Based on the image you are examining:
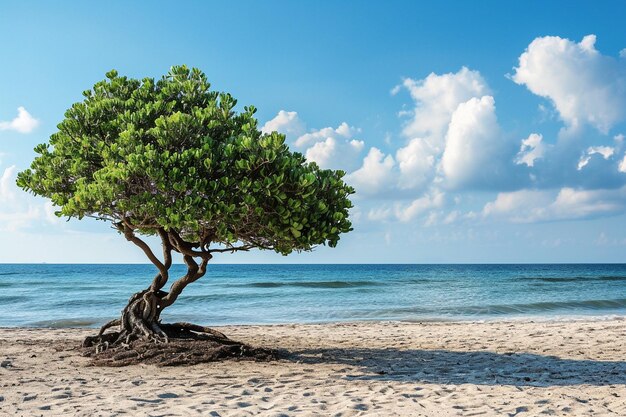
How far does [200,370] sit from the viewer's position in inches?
420

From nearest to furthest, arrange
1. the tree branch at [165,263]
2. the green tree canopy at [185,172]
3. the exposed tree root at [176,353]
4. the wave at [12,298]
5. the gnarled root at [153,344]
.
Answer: the green tree canopy at [185,172] → the exposed tree root at [176,353] → the gnarled root at [153,344] → the tree branch at [165,263] → the wave at [12,298]

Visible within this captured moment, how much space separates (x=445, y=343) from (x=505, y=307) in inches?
673

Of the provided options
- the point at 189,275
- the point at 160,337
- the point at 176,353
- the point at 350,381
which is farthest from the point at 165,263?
the point at 350,381

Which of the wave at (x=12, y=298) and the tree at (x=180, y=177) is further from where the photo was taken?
the wave at (x=12, y=298)

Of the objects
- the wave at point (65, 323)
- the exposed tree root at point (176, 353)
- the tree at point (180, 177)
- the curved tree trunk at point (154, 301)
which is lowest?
the wave at point (65, 323)

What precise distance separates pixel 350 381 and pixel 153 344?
447 centimetres

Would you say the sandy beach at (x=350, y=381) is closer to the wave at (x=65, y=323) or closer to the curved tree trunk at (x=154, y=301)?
the curved tree trunk at (x=154, y=301)

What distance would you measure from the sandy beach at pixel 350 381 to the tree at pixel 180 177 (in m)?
2.29

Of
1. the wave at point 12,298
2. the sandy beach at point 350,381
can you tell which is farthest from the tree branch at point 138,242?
the wave at point 12,298

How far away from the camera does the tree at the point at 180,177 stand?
9.92m

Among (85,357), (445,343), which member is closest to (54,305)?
A: (85,357)

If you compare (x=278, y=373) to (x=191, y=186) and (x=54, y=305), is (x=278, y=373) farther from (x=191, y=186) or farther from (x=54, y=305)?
(x=54, y=305)

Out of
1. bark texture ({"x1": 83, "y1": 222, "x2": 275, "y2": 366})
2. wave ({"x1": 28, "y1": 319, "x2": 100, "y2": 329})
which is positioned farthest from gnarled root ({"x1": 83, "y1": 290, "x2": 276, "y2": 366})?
wave ({"x1": 28, "y1": 319, "x2": 100, "y2": 329})

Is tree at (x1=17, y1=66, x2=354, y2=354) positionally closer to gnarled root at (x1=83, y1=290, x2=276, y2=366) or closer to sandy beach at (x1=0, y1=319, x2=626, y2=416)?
gnarled root at (x1=83, y1=290, x2=276, y2=366)
